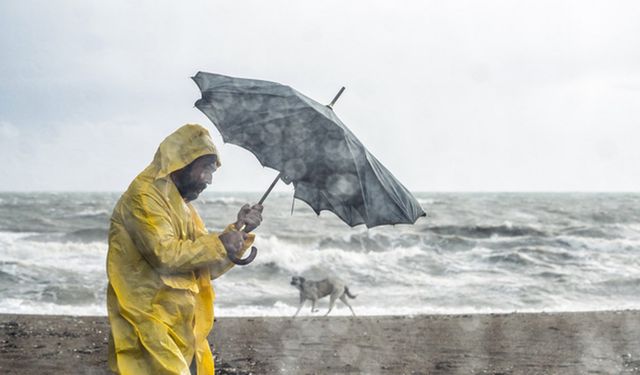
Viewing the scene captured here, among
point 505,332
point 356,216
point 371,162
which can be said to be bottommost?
point 505,332

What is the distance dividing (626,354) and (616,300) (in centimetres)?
654

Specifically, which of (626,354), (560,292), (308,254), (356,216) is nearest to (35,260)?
(308,254)

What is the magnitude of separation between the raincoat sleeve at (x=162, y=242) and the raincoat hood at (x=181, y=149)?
14 centimetres

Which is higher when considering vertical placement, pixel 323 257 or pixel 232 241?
pixel 232 241

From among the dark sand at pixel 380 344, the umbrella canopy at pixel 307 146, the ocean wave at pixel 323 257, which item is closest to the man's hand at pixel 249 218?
the umbrella canopy at pixel 307 146

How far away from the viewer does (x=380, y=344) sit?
9.01m

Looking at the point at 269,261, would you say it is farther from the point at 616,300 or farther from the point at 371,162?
the point at 371,162

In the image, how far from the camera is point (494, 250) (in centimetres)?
2350

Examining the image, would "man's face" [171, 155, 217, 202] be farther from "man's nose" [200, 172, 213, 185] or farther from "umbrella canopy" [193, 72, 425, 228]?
"umbrella canopy" [193, 72, 425, 228]

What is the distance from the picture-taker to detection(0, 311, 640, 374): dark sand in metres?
7.55

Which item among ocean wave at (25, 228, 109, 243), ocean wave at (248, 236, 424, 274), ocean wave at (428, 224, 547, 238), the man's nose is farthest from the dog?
ocean wave at (428, 224, 547, 238)

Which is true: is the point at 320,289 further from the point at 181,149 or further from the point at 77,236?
the point at 77,236

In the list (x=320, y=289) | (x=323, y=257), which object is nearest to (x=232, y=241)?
(x=320, y=289)

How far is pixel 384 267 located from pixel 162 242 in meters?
16.2
